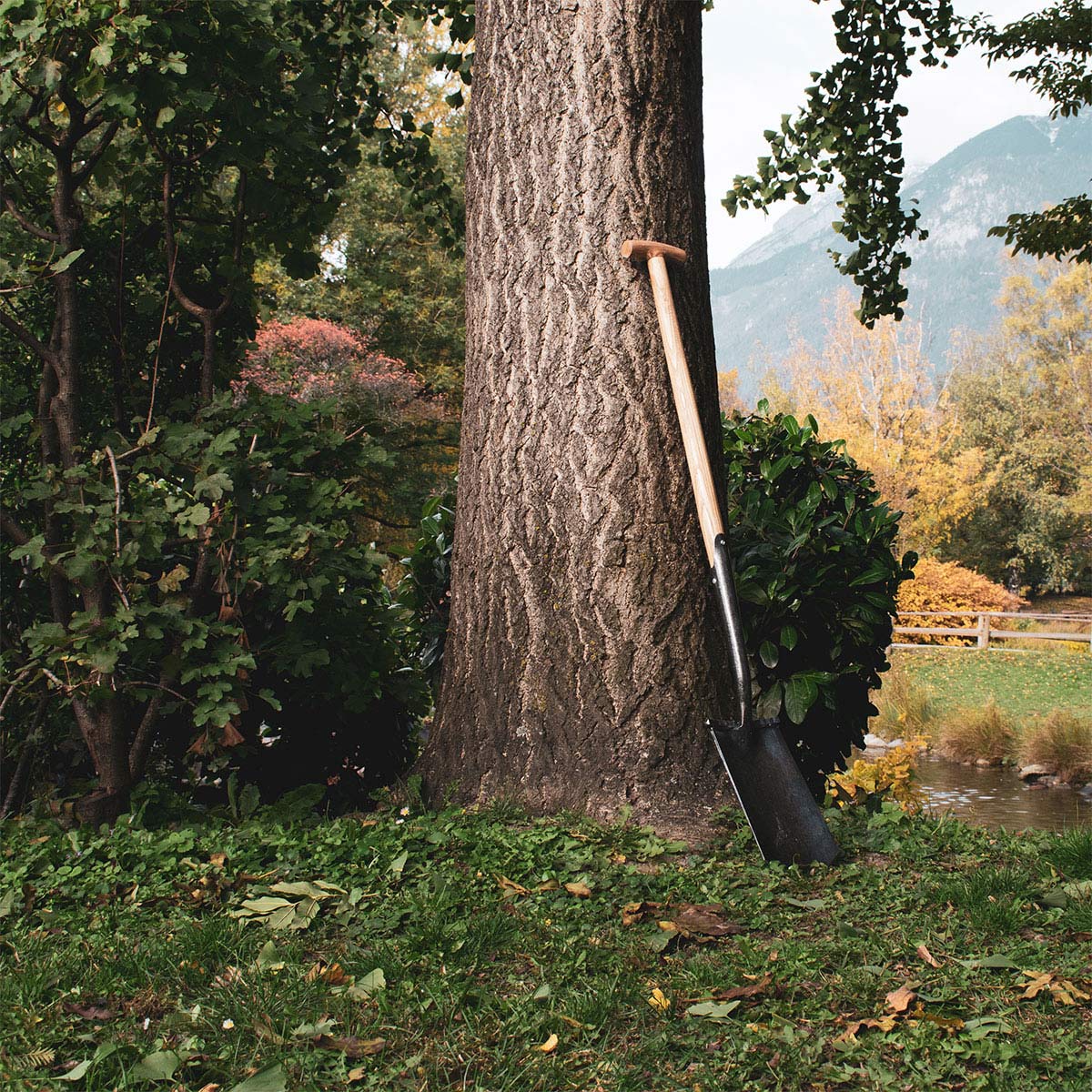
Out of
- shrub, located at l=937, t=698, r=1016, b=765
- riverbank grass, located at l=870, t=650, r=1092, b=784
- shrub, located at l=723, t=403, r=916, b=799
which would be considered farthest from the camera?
shrub, located at l=937, t=698, r=1016, b=765

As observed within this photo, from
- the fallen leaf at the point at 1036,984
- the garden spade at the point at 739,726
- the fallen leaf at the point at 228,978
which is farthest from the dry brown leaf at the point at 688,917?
the fallen leaf at the point at 228,978

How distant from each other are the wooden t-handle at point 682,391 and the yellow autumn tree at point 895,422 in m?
21.0

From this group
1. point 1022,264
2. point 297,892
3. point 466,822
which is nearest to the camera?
point 297,892

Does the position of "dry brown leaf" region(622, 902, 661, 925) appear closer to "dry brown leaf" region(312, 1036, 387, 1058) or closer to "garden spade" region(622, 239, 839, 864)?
"garden spade" region(622, 239, 839, 864)

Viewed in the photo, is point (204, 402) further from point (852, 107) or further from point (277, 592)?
point (852, 107)

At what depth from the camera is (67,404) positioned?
312 centimetres

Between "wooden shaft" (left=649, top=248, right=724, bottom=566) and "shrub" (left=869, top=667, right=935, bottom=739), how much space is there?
822cm

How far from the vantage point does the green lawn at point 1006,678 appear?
12656 millimetres

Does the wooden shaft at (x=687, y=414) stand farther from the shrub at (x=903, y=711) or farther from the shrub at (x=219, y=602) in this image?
the shrub at (x=903, y=711)

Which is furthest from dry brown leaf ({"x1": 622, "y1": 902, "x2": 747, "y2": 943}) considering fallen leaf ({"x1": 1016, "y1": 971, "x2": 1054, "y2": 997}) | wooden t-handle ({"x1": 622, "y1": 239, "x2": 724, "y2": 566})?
wooden t-handle ({"x1": 622, "y1": 239, "x2": 724, "y2": 566})

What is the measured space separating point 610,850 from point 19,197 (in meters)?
2.85

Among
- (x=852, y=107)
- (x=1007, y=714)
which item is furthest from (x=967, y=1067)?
(x=1007, y=714)

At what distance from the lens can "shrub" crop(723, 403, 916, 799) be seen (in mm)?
3320

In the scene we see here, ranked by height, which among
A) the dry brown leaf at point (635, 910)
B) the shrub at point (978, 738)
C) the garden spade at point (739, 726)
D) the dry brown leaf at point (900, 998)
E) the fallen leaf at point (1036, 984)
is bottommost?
the shrub at point (978, 738)
